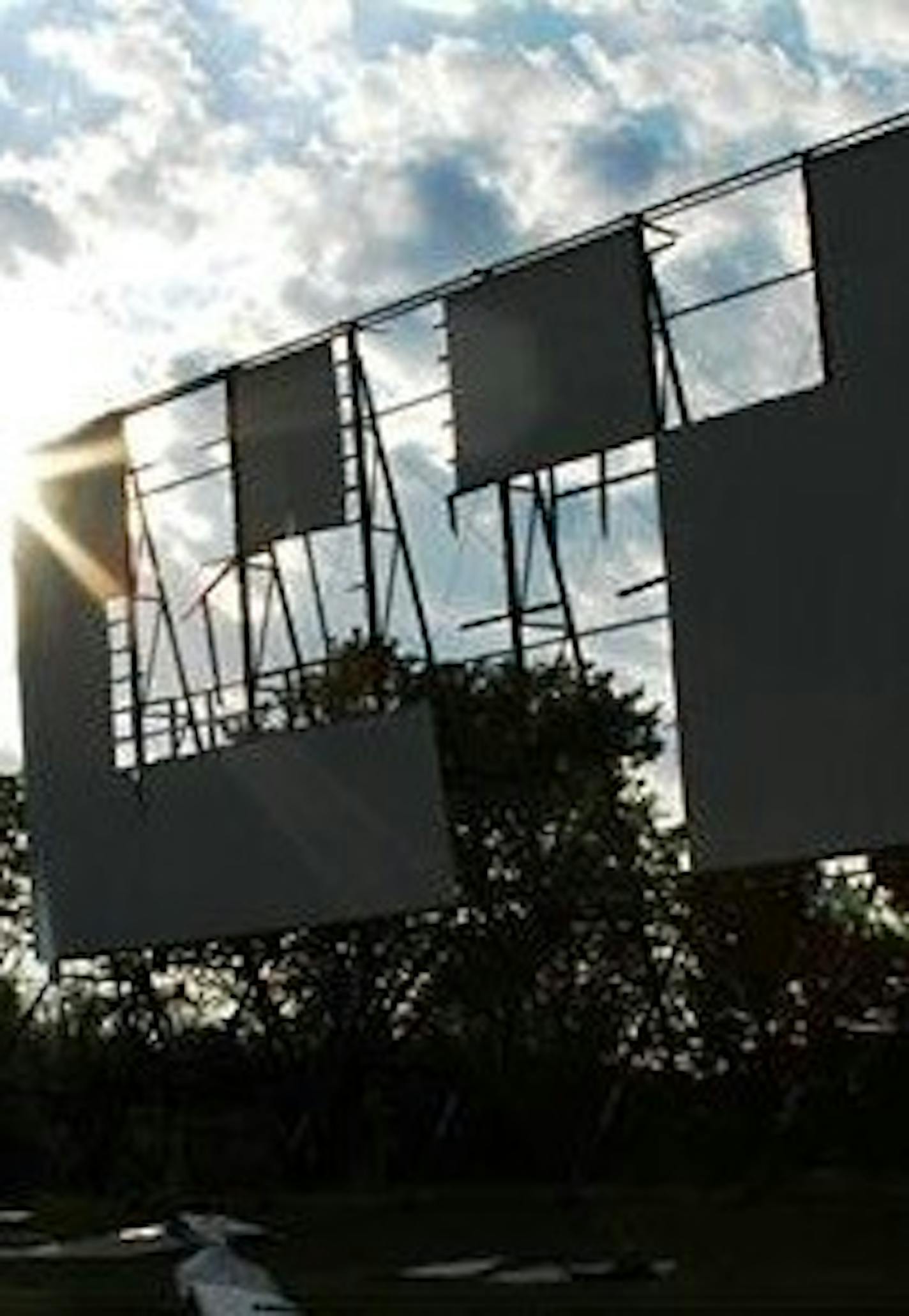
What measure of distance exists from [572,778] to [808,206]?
274 inches

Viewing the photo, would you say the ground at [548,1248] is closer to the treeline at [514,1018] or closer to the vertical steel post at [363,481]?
the treeline at [514,1018]

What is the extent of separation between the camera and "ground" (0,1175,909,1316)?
1299cm

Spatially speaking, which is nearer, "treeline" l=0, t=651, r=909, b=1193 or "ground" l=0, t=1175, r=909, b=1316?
"ground" l=0, t=1175, r=909, b=1316

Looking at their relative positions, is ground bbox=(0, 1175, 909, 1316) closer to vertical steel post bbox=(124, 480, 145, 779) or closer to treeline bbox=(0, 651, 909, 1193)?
treeline bbox=(0, 651, 909, 1193)

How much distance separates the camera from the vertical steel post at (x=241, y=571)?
85.2 feet

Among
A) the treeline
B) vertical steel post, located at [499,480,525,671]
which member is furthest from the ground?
vertical steel post, located at [499,480,525,671]

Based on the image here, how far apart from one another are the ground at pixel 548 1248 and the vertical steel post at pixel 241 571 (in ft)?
16.8

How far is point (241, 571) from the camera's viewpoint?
86.4 feet

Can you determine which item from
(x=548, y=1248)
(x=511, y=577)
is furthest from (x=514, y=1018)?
(x=548, y=1248)

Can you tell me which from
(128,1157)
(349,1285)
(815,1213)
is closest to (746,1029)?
(815,1213)

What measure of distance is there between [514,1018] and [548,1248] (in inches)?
331

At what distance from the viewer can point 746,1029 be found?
23391mm

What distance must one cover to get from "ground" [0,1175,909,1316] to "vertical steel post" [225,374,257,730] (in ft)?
16.8

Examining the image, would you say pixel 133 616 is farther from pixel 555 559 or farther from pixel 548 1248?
pixel 548 1248
